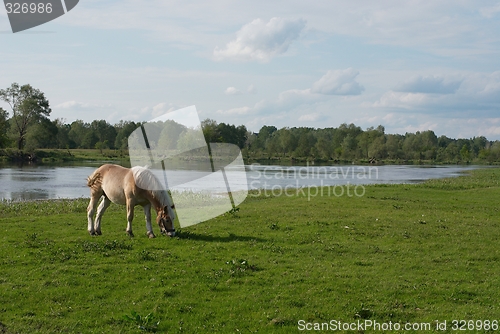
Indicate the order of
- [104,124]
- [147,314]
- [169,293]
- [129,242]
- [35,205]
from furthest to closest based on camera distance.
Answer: [104,124] → [35,205] → [129,242] → [169,293] → [147,314]

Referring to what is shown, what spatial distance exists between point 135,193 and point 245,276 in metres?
5.05

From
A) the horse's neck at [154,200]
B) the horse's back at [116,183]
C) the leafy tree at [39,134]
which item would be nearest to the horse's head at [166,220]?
the horse's neck at [154,200]

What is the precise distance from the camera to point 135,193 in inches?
522

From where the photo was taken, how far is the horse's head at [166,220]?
13367mm

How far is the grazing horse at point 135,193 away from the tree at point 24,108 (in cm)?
8355

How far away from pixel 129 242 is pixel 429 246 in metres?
9.32

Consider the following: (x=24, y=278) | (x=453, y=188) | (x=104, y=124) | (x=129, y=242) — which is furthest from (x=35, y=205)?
(x=104, y=124)

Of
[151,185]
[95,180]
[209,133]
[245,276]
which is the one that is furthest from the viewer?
[209,133]

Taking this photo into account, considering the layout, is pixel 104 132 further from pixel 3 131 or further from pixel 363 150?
pixel 363 150

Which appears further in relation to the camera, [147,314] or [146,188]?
[146,188]

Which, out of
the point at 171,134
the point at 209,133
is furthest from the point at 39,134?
the point at 171,134

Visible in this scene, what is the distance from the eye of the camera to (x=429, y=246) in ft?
44.2

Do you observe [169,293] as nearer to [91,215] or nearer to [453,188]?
[91,215]

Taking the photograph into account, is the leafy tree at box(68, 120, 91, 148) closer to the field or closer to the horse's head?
the field
